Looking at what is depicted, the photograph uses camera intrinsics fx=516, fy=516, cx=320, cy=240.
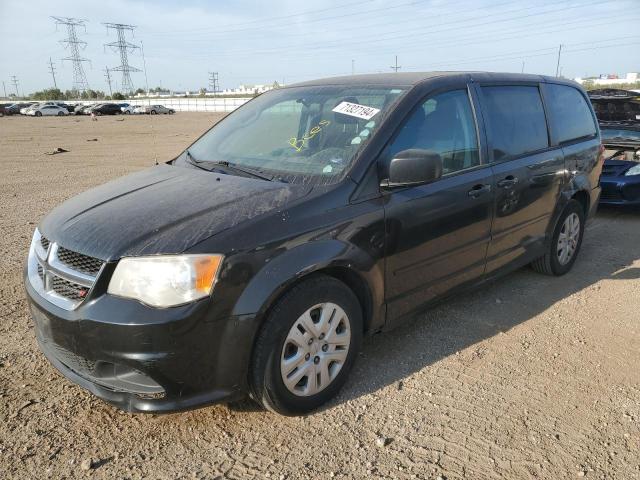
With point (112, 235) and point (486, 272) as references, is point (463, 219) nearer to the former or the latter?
point (486, 272)

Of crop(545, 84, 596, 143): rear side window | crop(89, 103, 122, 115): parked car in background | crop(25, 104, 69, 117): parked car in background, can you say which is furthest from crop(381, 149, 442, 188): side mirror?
crop(25, 104, 69, 117): parked car in background

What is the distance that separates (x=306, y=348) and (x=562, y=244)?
3.16m

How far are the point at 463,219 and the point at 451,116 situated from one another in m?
0.70

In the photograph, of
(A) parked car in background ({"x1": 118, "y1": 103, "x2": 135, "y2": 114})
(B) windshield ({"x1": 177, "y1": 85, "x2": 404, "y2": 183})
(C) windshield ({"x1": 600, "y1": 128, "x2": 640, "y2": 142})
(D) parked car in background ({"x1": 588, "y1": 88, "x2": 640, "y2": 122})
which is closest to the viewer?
(B) windshield ({"x1": 177, "y1": 85, "x2": 404, "y2": 183})

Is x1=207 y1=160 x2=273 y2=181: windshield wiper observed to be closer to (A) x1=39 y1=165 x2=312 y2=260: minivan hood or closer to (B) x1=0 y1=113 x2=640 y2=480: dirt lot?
(A) x1=39 y1=165 x2=312 y2=260: minivan hood

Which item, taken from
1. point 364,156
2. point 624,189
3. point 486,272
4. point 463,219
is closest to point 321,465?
point 364,156

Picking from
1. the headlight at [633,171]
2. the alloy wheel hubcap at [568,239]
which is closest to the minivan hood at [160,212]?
the alloy wheel hubcap at [568,239]

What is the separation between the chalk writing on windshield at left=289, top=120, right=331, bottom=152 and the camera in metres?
Answer: 3.22

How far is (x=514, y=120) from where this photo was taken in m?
4.00

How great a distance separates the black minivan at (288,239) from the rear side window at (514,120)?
0.02 m

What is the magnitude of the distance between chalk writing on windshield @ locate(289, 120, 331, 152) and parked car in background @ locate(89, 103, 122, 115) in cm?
5531

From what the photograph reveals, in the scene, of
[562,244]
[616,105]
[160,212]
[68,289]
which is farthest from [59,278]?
[616,105]

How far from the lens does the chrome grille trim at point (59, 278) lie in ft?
7.80

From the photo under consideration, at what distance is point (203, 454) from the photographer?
97.6 inches
